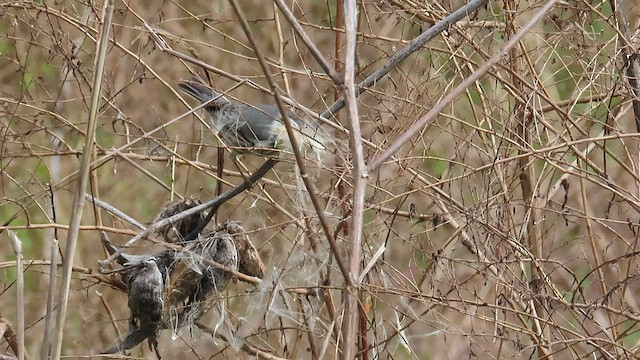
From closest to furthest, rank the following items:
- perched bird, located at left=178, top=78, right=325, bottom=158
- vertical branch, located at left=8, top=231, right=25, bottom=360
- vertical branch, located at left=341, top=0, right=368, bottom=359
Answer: vertical branch, located at left=341, top=0, right=368, bottom=359 < vertical branch, located at left=8, top=231, right=25, bottom=360 < perched bird, located at left=178, top=78, right=325, bottom=158

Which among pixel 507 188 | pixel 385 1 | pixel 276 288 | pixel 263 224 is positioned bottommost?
pixel 276 288

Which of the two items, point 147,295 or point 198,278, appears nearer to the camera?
point 147,295

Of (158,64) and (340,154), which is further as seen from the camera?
(158,64)

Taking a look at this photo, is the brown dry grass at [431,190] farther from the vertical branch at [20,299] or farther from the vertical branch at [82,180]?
the vertical branch at [82,180]

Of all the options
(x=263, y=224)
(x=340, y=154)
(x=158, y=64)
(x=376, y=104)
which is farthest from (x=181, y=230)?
(x=158, y=64)

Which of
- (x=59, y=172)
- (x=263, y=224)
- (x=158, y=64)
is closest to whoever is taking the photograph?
(x=263, y=224)

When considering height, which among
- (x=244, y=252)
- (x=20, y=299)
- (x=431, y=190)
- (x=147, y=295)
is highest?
(x=431, y=190)

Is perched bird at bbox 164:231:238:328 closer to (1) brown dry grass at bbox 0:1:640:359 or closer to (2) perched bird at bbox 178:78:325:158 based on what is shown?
(1) brown dry grass at bbox 0:1:640:359

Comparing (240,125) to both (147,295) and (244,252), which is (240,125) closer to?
(244,252)

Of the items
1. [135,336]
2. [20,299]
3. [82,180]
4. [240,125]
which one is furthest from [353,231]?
[240,125]

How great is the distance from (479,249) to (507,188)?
0.75 feet

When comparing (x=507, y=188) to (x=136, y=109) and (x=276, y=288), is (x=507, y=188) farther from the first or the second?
(x=136, y=109)

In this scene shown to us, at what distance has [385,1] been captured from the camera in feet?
8.08

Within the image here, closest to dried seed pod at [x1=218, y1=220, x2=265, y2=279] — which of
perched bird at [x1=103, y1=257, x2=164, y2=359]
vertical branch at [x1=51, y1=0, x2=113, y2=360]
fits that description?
perched bird at [x1=103, y1=257, x2=164, y2=359]
